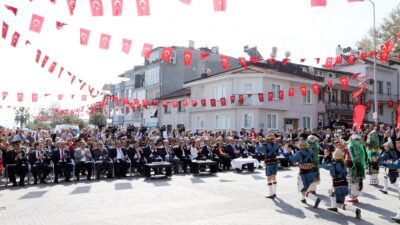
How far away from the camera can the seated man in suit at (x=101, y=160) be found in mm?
15970

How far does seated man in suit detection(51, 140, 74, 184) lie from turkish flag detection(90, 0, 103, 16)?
721cm

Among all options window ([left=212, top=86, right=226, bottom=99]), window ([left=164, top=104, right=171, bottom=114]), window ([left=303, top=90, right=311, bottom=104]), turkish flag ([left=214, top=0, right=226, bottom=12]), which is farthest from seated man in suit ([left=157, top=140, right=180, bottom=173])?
window ([left=164, top=104, right=171, bottom=114])

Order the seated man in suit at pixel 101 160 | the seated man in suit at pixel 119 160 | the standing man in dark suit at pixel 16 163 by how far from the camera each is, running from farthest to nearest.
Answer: the seated man in suit at pixel 119 160
the seated man in suit at pixel 101 160
the standing man in dark suit at pixel 16 163

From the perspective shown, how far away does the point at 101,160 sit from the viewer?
53.7 ft

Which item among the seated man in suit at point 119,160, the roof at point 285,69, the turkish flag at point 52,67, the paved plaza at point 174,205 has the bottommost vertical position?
the paved plaza at point 174,205

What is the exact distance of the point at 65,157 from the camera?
15.4 metres

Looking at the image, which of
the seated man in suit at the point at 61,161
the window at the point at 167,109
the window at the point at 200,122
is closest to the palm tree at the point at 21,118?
the window at the point at 167,109

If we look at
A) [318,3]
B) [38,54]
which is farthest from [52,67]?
[318,3]

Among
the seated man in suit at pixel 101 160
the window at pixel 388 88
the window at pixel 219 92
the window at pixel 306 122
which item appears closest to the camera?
the seated man in suit at pixel 101 160

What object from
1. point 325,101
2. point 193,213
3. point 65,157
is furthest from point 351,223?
point 325,101

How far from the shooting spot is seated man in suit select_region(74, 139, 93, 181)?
1550 cm

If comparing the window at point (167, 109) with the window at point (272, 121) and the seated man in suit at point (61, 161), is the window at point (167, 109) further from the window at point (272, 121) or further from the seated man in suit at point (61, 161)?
the seated man in suit at point (61, 161)

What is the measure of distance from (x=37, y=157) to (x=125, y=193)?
5.23 meters

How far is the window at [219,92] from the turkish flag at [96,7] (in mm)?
26316
